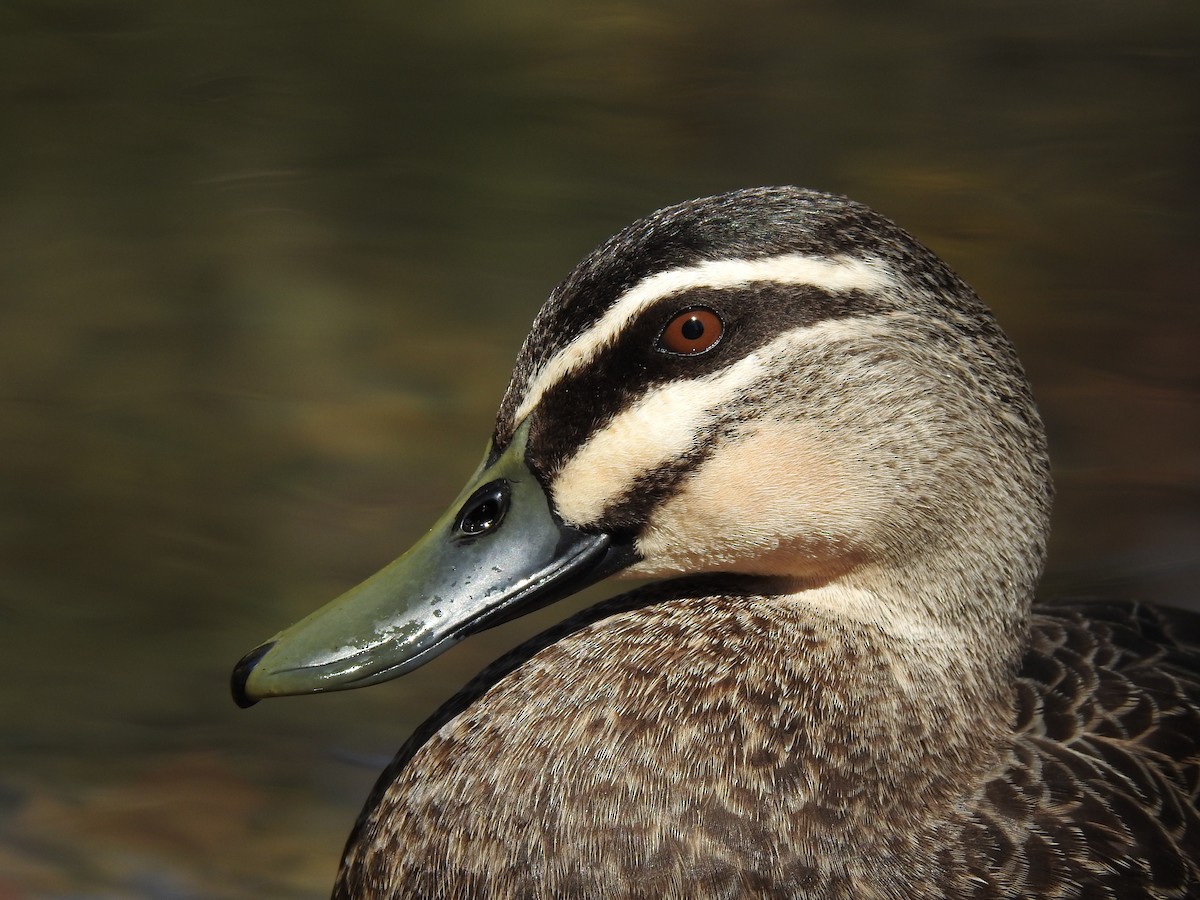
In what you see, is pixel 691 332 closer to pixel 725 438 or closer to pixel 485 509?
pixel 725 438

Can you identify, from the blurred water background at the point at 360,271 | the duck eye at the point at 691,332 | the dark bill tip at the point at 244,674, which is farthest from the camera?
the blurred water background at the point at 360,271

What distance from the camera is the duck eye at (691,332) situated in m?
2.22

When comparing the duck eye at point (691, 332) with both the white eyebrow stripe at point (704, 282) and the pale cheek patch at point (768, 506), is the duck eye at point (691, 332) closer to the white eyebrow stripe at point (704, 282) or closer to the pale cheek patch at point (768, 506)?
the white eyebrow stripe at point (704, 282)

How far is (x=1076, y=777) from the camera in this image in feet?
8.05

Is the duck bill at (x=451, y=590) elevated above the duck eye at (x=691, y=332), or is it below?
below

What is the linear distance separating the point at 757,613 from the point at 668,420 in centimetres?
45

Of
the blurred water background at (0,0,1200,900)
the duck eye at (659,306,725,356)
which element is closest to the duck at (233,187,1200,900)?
the duck eye at (659,306,725,356)

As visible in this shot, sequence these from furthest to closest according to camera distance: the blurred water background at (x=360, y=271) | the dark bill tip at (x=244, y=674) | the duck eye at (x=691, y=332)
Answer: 1. the blurred water background at (x=360, y=271)
2. the dark bill tip at (x=244, y=674)
3. the duck eye at (x=691, y=332)

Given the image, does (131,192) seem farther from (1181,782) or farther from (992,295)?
(1181,782)

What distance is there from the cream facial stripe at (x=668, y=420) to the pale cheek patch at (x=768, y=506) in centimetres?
7

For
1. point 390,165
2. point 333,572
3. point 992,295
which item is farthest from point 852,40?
point 333,572

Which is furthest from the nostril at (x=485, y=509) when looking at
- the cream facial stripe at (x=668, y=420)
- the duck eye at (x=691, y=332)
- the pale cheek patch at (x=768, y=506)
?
the duck eye at (x=691, y=332)

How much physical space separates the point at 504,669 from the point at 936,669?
74 centimetres

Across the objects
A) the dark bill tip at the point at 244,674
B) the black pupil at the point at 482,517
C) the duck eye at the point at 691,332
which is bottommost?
the dark bill tip at the point at 244,674
